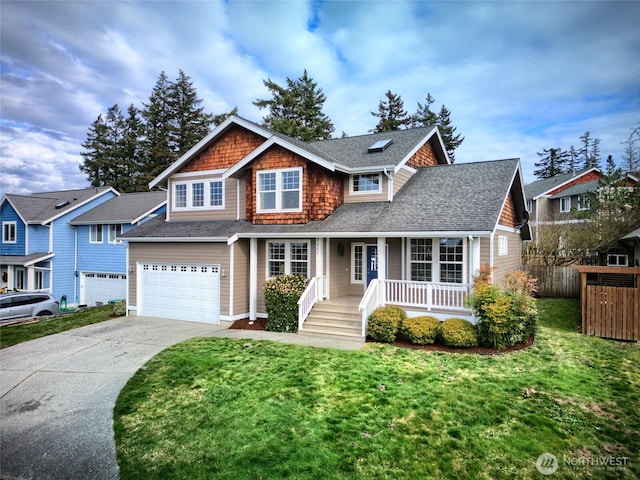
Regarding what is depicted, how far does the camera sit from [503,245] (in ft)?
45.7

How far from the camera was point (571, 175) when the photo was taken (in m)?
34.2

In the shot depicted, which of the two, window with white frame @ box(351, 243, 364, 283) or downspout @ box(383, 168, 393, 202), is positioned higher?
downspout @ box(383, 168, 393, 202)

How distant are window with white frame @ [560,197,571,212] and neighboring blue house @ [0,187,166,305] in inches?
1283

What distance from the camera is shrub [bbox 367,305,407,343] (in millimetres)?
10742

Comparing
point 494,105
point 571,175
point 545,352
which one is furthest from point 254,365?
point 571,175

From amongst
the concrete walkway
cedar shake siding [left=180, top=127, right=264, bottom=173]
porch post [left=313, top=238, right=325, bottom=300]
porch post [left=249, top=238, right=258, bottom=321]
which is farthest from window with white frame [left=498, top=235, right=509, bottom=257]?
cedar shake siding [left=180, top=127, right=264, bottom=173]

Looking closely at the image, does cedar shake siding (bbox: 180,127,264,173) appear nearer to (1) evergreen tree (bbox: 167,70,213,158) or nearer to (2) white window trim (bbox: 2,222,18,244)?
(2) white window trim (bbox: 2,222,18,244)

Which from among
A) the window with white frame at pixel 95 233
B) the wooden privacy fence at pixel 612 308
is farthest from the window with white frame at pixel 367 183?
the window with white frame at pixel 95 233

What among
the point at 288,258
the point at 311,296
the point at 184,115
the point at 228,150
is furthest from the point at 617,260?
the point at 184,115

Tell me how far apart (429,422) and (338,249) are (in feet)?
28.5

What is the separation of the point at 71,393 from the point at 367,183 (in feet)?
38.1

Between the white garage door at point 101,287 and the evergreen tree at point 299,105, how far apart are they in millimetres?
19844

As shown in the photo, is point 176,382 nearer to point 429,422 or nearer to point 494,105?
point 429,422

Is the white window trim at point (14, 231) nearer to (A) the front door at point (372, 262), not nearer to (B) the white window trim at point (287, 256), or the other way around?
(B) the white window trim at point (287, 256)
